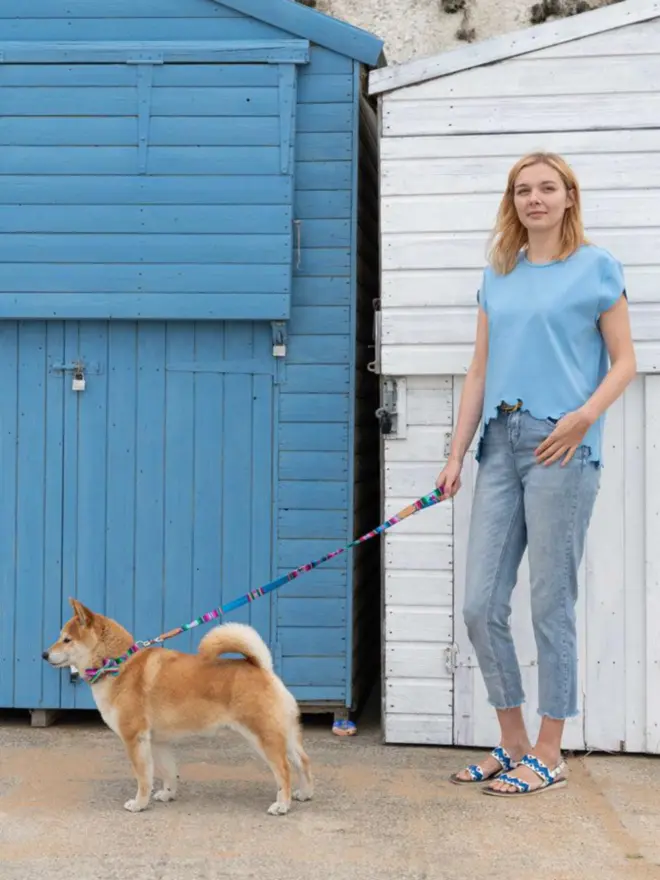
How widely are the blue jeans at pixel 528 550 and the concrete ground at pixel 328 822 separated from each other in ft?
1.34

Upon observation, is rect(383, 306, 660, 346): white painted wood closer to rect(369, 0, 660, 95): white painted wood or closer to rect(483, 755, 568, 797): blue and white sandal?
rect(369, 0, 660, 95): white painted wood

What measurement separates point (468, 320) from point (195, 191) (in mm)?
1234

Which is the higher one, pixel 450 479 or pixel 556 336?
pixel 556 336

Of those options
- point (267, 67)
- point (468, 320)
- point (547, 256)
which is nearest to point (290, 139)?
point (267, 67)

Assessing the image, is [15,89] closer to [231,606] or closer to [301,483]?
[301,483]

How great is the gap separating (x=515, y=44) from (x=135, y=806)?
10.2 ft

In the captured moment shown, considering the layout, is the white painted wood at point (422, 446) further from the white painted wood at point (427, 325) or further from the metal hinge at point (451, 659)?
the metal hinge at point (451, 659)

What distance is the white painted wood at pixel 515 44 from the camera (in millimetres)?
4668

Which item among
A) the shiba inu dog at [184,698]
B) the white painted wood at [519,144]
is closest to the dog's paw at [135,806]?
the shiba inu dog at [184,698]

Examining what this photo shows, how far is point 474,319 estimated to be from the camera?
187 inches

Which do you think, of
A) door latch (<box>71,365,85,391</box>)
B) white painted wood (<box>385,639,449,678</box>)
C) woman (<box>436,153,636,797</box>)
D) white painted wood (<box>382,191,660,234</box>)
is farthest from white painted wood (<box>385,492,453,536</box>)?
door latch (<box>71,365,85,391</box>)

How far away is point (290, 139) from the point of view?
4.98 meters

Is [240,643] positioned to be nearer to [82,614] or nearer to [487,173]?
[82,614]

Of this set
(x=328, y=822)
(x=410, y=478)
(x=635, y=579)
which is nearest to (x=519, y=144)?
(x=410, y=478)
